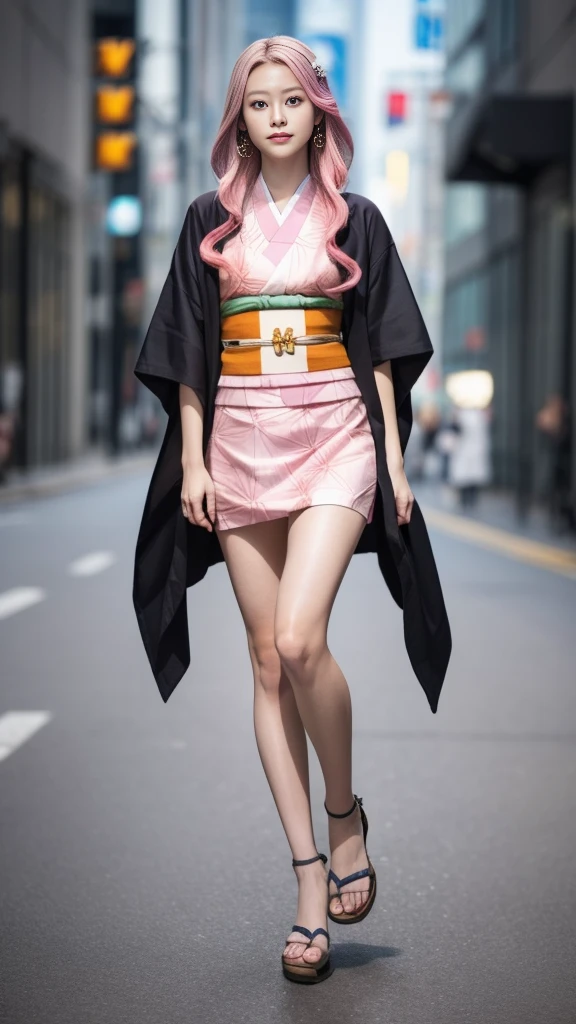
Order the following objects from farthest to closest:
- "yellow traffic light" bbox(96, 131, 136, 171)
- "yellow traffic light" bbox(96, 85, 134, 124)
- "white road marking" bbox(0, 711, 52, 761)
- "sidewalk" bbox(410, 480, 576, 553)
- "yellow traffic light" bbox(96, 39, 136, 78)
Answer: "yellow traffic light" bbox(96, 131, 136, 171) < "yellow traffic light" bbox(96, 85, 134, 124) < "yellow traffic light" bbox(96, 39, 136, 78) < "sidewalk" bbox(410, 480, 576, 553) < "white road marking" bbox(0, 711, 52, 761)

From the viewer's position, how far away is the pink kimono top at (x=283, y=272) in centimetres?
373

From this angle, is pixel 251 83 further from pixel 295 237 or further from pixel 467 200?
pixel 467 200

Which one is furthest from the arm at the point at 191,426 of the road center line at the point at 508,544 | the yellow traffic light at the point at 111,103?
the yellow traffic light at the point at 111,103

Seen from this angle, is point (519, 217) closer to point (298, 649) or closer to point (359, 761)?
point (359, 761)

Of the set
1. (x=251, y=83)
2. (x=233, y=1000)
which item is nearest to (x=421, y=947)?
(x=233, y=1000)

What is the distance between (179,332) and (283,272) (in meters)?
0.27

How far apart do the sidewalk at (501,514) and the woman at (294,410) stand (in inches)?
495

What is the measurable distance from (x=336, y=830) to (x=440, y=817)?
147 cm

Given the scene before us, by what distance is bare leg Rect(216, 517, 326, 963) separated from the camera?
12.4 feet

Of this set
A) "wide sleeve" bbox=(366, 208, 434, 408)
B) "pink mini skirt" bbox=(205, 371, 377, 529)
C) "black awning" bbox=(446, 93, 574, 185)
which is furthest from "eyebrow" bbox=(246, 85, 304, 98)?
"black awning" bbox=(446, 93, 574, 185)

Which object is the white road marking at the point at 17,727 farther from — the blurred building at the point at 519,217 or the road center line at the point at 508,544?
the blurred building at the point at 519,217

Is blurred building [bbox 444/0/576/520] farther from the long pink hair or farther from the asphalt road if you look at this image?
the long pink hair

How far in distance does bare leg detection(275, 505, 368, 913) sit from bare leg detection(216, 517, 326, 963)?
7 centimetres

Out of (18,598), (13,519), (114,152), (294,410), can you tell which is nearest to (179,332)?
(294,410)
